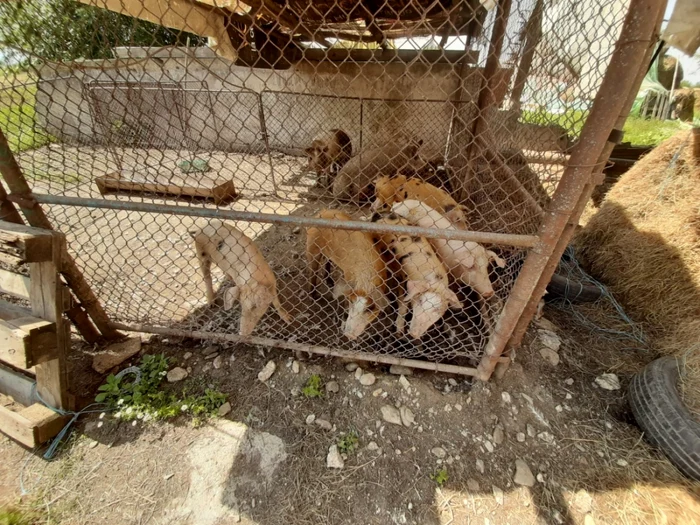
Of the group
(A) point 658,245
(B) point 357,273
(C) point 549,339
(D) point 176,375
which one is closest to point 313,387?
(B) point 357,273

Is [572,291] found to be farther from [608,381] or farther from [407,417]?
[407,417]

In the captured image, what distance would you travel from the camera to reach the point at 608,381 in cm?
240

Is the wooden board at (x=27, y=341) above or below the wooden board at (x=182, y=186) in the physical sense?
below

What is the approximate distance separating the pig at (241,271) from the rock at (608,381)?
2.49 meters

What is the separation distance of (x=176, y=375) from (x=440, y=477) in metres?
1.94

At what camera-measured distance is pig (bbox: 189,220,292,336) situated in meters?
2.47

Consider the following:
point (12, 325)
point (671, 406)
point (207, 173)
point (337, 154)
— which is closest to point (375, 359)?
point (671, 406)

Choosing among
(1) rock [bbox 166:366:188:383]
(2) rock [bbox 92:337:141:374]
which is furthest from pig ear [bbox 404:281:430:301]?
(2) rock [bbox 92:337:141:374]

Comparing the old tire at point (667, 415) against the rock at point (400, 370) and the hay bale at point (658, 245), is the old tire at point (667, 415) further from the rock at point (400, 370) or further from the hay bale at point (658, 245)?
the rock at point (400, 370)

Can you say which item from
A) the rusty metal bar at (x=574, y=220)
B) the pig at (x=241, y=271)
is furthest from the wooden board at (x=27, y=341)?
the rusty metal bar at (x=574, y=220)

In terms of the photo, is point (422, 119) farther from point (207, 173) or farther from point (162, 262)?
point (162, 262)

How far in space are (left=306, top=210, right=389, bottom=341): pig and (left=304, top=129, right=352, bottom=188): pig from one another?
3.27 m

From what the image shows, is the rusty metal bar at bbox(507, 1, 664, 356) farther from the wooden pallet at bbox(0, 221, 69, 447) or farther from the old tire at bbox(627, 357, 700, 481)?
the wooden pallet at bbox(0, 221, 69, 447)

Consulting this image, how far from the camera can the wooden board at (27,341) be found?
175 cm
